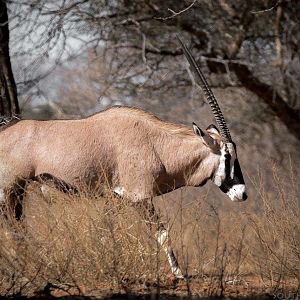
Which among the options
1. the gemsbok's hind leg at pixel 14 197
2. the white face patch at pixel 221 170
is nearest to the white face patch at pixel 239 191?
the white face patch at pixel 221 170

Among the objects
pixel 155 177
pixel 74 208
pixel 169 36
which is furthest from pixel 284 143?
pixel 74 208

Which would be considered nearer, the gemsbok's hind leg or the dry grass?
the dry grass

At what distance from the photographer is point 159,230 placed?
254 inches

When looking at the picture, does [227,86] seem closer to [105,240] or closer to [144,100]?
[144,100]

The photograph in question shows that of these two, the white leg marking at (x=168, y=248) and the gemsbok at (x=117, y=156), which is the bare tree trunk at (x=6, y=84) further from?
the white leg marking at (x=168, y=248)

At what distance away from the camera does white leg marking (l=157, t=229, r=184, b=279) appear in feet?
20.8

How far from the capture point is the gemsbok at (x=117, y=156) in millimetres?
7234

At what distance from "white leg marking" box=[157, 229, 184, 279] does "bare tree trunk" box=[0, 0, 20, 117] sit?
11.2ft

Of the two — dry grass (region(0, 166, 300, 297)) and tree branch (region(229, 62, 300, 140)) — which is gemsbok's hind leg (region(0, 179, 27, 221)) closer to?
dry grass (region(0, 166, 300, 297))

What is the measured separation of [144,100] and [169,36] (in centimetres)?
156

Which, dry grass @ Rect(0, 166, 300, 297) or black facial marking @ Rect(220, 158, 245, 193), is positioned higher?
dry grass @ Rect(0, 166, 300, 297)

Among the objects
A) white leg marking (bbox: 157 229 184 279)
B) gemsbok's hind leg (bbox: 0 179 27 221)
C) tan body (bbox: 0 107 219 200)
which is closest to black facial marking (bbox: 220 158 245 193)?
tan body (bbox: 0 107 219 200)

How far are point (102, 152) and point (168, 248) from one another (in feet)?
3.82

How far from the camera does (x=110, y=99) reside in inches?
567
